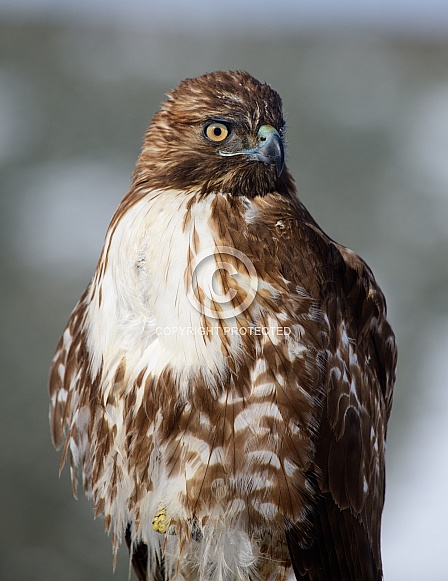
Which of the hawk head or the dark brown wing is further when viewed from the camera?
the dark brown wing

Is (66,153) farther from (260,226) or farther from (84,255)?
(260,226)

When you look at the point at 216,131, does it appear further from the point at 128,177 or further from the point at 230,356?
the point at 128,177

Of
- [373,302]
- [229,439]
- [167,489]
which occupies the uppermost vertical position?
[373,302]

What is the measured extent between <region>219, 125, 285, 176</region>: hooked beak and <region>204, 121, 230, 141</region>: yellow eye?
0.09 metres

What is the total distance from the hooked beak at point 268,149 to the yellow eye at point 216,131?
0.31 ft

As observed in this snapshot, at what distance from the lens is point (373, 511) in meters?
3.15

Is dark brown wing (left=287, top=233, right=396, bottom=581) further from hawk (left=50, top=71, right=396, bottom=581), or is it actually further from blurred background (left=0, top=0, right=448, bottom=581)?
blurred background (left=0, top=0, right=448, bottom=581)

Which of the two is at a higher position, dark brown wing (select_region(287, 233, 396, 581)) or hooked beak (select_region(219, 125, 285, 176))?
hooked beak (select_region(219, 125, 285, 176))

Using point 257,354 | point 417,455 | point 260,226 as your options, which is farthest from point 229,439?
point 417,455

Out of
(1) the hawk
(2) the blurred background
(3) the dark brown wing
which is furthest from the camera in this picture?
(2) the blurred background

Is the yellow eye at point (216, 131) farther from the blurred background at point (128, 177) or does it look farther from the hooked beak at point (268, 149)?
the blurred background at point (128, 177)

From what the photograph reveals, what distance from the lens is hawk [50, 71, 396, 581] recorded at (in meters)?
2.68

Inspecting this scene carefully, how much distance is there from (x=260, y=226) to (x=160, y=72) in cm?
913

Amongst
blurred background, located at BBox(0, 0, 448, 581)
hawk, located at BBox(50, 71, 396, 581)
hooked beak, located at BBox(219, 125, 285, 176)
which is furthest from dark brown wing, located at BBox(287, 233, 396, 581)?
blurred background, located at BBox(0, 0, 448, 581)
